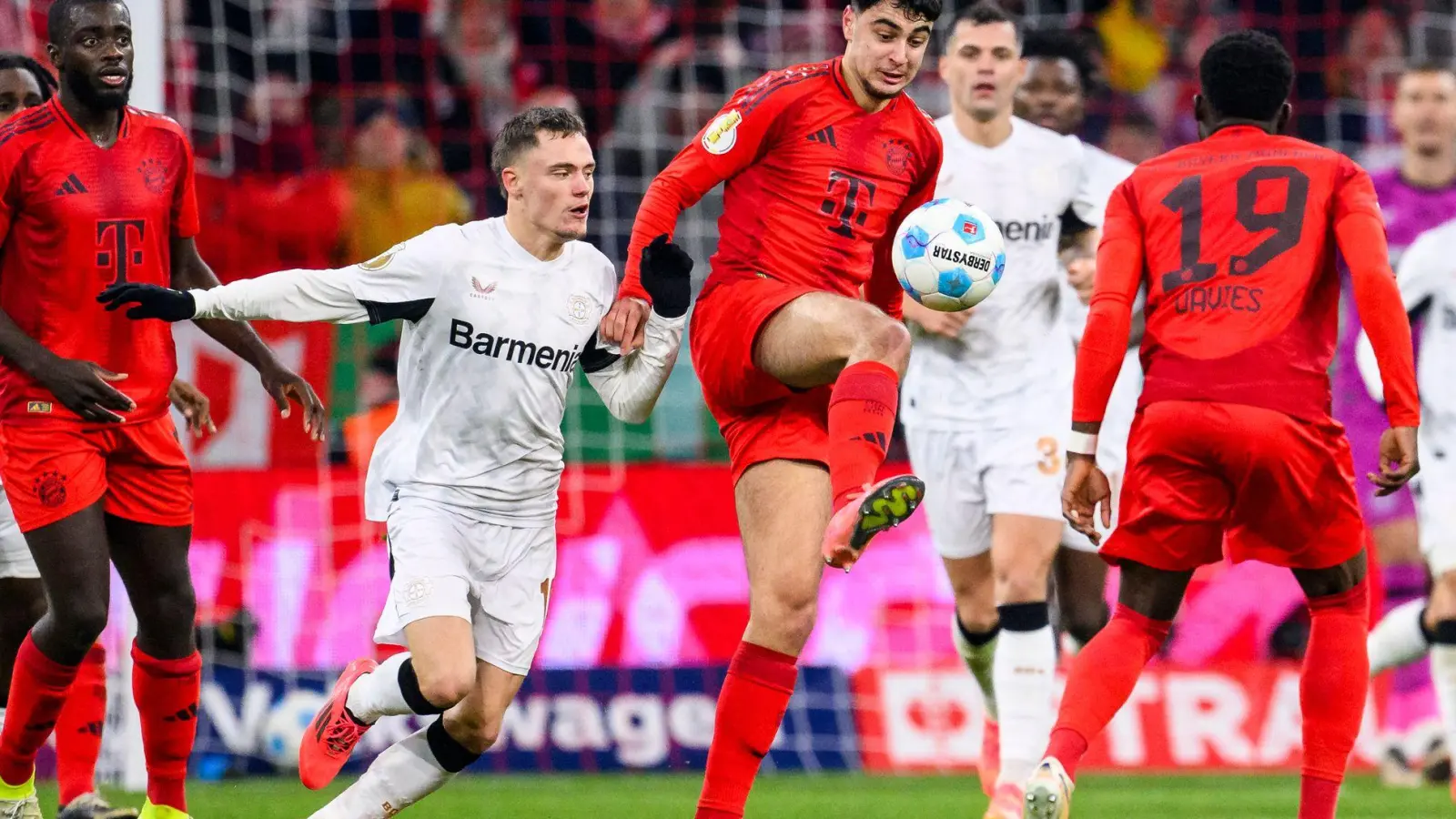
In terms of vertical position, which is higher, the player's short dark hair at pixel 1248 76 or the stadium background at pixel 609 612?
the player's short dark hair at pixel 1248 76

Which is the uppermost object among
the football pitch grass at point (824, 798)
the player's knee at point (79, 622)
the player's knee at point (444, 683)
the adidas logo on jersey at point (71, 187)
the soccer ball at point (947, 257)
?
the adidas logo on jersey at point (71, 187)

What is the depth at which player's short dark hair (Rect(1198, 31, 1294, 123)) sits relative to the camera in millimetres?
4875

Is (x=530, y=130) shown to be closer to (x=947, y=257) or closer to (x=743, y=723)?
(x=947, y=257)

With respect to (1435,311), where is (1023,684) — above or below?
below

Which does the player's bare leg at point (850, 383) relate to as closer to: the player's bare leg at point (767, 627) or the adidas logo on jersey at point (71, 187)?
the player's bare leg at point (767, 627)

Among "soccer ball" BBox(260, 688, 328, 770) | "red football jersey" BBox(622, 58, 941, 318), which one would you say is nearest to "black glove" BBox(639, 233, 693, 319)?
"red football jersey" BBox(622, 58, 941, 318)

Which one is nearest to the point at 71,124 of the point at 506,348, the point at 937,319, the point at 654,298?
the point at 506,348

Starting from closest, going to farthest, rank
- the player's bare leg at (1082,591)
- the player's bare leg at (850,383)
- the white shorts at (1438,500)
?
the player's bare leg at (850,383) → the player's bare leg at (1082,591) → the white shorts at (1438,500)

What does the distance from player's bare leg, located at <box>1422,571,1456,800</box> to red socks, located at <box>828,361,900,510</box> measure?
3.38 m

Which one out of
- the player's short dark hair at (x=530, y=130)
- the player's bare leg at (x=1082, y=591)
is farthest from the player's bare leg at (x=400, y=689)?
the player's bare leg at (x=1082, y=591)

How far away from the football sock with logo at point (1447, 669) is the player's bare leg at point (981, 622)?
175 cm

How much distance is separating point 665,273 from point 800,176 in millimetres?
485

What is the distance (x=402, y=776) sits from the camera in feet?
15.6

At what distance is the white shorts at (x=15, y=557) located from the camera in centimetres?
569
